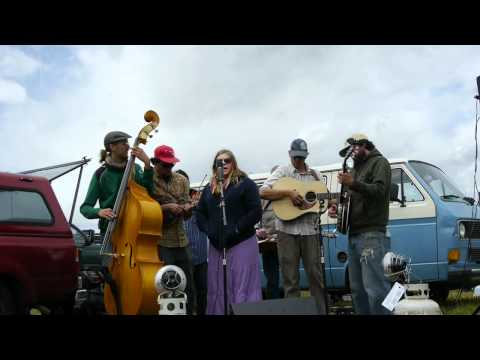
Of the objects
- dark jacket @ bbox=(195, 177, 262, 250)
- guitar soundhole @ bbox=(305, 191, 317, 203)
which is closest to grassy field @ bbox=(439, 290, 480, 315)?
guitar soundhole @ bbox=(305, 191, 317, 203)

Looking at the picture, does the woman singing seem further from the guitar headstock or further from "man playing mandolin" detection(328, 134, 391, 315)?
"man playing mandolin" detection(328, 134, 391, 315)

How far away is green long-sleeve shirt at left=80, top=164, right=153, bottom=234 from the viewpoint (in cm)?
555

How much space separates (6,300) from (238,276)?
6.47ft

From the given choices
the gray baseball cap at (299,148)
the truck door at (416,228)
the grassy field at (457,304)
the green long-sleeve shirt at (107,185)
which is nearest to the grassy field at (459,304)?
the grassy field at (457,304)

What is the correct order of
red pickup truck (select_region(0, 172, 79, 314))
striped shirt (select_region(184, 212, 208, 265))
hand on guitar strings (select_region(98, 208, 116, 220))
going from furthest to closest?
1. striped shirt (select_region(184, 212, 208, 265))
2. hand on guitar strings (select_region(98, 208, 116, 220))
3. red pickup truck (select_region(0, 172, 79, 314))

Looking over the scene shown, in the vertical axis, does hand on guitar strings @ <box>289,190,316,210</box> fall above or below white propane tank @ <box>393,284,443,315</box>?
above

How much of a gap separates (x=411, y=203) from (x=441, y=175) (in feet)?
2.98

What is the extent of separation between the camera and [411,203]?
854 cm

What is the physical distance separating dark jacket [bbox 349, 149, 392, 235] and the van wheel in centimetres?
304

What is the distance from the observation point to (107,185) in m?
5.57

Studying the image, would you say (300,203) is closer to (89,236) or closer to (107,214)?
(107,214)
